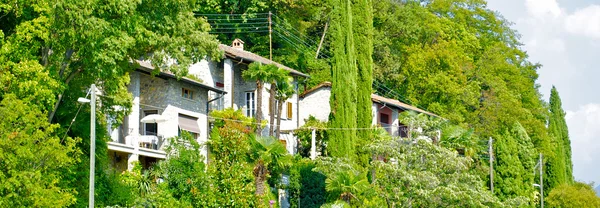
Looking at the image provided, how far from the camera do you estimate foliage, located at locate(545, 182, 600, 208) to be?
2921 inches

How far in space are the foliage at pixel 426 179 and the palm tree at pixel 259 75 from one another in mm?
7316

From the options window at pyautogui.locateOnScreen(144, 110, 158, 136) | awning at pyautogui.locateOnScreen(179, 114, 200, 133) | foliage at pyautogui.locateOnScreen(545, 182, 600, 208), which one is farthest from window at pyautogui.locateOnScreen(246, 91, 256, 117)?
foliage at pyautogui.locateOnScreen(545, 182, 600, 208)

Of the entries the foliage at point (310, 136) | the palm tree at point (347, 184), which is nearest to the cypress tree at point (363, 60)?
the foliage at point (310, 136)

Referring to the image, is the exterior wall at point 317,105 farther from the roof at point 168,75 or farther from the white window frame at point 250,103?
the roof at point 168,75

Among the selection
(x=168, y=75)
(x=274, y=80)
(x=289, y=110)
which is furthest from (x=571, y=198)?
(x=168, y=75)

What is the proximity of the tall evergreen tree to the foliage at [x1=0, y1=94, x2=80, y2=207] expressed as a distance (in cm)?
5791

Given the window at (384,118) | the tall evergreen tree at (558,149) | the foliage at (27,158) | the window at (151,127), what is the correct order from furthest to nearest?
the tall evergreen tree at (558,149), the window at (384,118), the window at (151,127), the foliage at (27,158)

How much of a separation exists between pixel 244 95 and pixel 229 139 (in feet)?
29.9

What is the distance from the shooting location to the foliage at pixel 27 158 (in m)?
31.0

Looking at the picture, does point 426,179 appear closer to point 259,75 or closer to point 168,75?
point 259,75

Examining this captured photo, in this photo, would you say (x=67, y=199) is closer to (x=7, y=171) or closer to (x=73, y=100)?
(x=7, y=171)

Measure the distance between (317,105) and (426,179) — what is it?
17879 millimetres

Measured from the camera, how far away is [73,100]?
3838 centimetres

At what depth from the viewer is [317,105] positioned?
62.8 m
